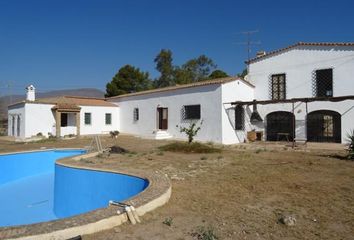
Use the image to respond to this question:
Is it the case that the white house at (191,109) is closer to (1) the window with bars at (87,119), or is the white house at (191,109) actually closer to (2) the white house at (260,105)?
(2) the white house at (260,105)

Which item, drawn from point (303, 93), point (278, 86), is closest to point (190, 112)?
point (278, 86)

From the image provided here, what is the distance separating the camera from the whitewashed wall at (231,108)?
1948 centimetres

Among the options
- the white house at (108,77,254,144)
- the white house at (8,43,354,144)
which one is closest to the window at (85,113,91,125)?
the white house at (8,43,354,144)

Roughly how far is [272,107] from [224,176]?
1339 cm

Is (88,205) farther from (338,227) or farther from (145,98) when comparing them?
(145,98)

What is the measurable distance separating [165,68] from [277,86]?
99.5 feet

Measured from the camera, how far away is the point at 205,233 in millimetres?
4461

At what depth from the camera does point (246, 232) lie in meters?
4.69

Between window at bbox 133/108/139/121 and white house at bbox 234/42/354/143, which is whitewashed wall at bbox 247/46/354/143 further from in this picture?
window at bbox 133/108/139/121

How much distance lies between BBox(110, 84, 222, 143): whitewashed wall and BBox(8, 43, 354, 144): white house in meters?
0.06

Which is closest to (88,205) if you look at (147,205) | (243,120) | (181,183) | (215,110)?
(181,183)

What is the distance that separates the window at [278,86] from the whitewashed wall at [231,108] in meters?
1.89

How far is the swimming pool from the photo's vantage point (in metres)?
8.54

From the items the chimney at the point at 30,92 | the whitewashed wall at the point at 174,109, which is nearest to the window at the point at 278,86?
the whitewashed wall at the point at 174,109
